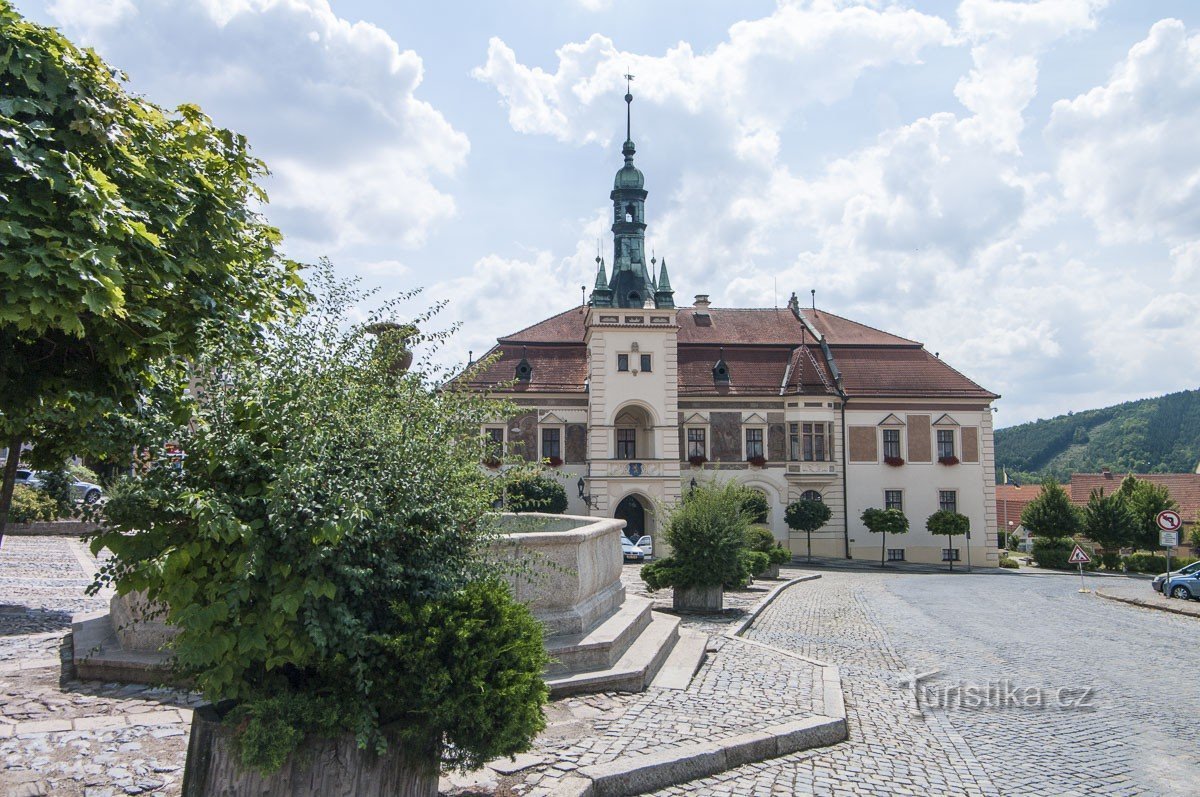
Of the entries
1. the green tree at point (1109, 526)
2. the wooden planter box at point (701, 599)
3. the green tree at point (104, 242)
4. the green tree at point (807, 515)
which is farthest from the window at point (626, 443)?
the green tree at point (104, 242)

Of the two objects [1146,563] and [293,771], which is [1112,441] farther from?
[293,771]

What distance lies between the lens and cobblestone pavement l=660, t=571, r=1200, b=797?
6.82m

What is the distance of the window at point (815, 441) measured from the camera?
41438 mm

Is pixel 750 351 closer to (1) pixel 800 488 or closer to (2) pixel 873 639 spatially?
(1) pixel 800 488

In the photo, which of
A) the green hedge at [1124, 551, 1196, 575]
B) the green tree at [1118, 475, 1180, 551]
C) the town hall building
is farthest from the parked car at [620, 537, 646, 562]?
the green tree at [1118, 475, 1180, 551]

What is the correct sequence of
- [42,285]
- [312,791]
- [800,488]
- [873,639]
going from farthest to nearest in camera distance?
[800,488] < [873,639] < [42,285] < [312,791]

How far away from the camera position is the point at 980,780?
22.5 ft

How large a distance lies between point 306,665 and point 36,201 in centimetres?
342

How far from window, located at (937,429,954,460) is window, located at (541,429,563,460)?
19.0 metres

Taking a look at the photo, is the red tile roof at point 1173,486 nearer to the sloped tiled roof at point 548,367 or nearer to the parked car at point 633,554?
the sloped tiled roof at point 548,367

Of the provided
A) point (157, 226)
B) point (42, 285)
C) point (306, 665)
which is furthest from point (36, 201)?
point (306, 665)

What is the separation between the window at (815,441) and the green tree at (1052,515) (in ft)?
43.2

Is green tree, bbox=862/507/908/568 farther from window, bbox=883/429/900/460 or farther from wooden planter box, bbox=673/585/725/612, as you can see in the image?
wooden planter box, bbox=673/585/725/612

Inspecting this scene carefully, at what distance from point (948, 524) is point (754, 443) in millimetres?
9692
